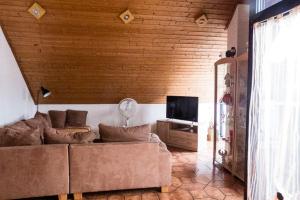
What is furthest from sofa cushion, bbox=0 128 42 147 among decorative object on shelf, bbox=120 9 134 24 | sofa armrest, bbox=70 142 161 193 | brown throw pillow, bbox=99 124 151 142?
decorative object on shelf, bbox=120 9 134 24

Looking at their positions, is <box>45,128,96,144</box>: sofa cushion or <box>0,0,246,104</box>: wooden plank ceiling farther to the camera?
<box>0,0,246,104</box>: wooden plank ceiling

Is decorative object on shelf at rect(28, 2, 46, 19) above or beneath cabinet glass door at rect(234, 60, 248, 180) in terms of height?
above

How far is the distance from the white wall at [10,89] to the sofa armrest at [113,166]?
188 cm

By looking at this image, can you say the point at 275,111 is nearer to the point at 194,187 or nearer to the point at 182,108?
the point at 194,187

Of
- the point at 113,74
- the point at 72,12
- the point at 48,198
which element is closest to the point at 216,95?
the point at 113,74

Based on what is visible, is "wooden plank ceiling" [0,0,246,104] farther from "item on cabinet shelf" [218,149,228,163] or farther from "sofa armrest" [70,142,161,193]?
"sofa armrest" [70,142,161,193]

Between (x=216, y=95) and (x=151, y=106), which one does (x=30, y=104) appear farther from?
(x=216, y=95)

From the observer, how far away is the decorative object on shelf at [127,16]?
4551 millimetres

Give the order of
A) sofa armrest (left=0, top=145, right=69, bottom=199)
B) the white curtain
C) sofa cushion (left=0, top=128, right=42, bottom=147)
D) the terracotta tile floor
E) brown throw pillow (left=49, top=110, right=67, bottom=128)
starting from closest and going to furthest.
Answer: the white curtain, sofa armrest (left=0, top=145, right=69, bottom=199), sofa cushion (left=0, top=128, right=42, bottom=147), the terracotta tile floor, brown throw pillow (left=49, top=110, right=67, bottom=128)

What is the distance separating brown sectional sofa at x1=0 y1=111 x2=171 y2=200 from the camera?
3.22 m

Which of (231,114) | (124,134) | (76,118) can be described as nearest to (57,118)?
(76,118)

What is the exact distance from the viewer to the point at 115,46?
531cm

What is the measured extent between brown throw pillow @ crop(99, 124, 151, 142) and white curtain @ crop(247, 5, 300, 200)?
134 centimetres

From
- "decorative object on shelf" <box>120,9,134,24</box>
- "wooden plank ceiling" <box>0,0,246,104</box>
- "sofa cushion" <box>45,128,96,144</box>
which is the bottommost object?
"sofa cushion" <box>45,128,96,144</box>
